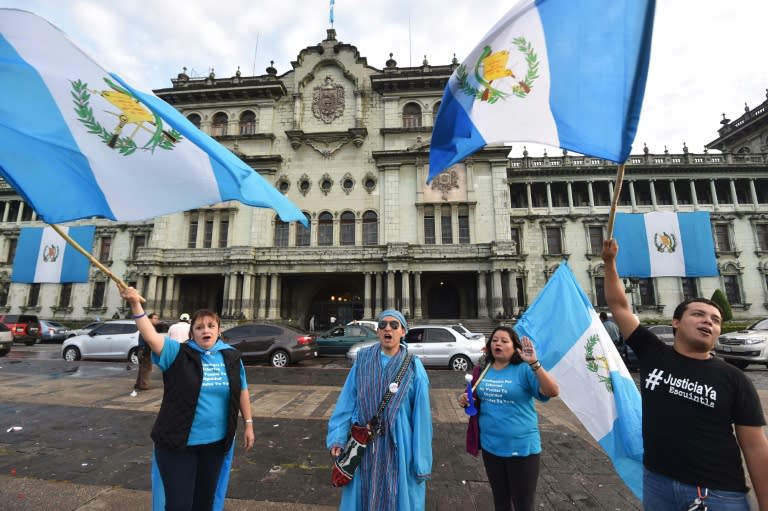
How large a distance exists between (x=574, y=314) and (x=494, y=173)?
24.5m

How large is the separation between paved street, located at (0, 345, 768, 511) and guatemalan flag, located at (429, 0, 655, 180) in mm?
3465

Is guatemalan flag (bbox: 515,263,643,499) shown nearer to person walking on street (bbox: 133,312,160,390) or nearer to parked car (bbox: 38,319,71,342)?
person walking on street (bbox: 133,312,160,390)

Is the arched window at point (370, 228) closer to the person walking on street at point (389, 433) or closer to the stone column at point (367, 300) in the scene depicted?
the stone column at point (367, 300)

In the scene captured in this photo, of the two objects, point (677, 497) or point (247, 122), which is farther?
point (247, 122)

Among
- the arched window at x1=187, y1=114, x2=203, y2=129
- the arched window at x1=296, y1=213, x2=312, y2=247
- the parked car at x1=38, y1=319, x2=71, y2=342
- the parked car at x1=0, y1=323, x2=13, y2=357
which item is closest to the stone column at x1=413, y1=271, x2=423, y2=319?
the arched window at x1=296, y1=213, x2=312, y2=247

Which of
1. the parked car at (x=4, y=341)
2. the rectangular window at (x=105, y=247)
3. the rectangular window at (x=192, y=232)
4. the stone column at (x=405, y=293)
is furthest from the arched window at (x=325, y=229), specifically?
the rectangular window at (x=105, y=247)

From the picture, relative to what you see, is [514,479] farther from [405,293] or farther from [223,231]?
[223,231]

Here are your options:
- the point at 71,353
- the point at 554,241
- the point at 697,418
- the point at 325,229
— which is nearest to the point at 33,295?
the point at 71,353

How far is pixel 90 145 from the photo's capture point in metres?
3.93

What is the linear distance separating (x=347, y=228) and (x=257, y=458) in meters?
23.6

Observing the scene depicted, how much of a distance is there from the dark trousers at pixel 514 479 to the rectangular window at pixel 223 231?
28582 millimetres

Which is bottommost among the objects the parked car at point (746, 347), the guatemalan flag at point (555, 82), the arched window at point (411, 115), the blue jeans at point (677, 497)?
the parked car at point (746, 347)

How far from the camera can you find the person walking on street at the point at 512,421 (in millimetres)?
2725

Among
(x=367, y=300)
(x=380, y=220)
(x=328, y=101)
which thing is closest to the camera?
(x=367, y=300)
